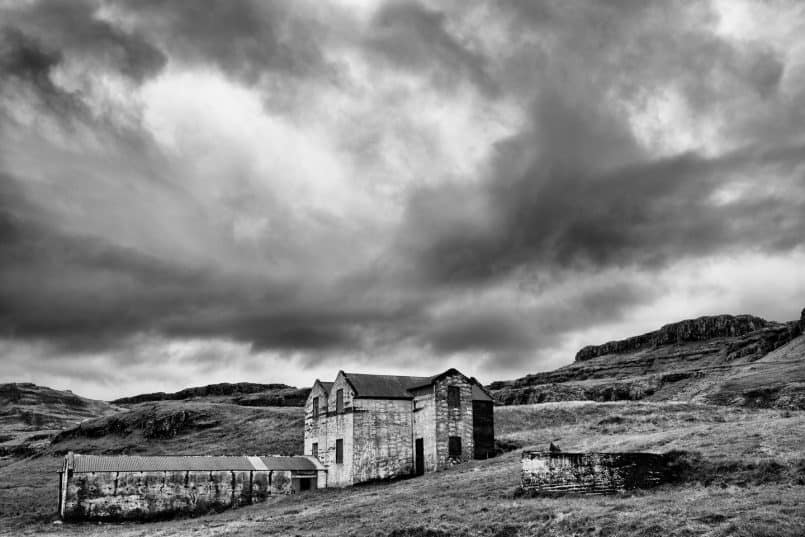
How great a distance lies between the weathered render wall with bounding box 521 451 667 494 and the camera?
26.8 m

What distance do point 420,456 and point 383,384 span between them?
620 cm

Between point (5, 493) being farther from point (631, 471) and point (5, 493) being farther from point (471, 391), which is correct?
point (631, 471)

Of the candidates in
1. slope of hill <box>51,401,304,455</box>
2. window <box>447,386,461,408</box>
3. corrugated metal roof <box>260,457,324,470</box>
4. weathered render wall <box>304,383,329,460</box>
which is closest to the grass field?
corrugated metal roof <box>260,457,324,470</box>

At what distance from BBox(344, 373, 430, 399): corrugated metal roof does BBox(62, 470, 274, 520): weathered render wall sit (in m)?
9.24

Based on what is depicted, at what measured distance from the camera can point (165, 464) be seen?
44969mm

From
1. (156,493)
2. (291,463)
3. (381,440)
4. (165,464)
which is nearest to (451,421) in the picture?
(381,440)

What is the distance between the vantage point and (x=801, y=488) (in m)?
21.7

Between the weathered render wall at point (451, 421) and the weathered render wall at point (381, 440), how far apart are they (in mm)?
2900

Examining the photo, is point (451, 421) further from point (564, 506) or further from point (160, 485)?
point (564, 506)

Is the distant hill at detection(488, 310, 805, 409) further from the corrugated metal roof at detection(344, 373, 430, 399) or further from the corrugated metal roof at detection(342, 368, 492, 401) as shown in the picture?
the corrugated metal roof at detection(344, 373, 430, 399)

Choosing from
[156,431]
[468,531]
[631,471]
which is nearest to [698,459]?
[631,471]

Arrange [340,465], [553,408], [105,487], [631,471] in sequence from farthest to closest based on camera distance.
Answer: [553,408], [340,465], [105,487], [631,471]

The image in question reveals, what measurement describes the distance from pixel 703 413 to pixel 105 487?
5280 cm

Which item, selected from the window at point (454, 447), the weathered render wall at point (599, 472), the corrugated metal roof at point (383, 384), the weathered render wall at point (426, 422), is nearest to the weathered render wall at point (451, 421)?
the window at point (454, 447)
